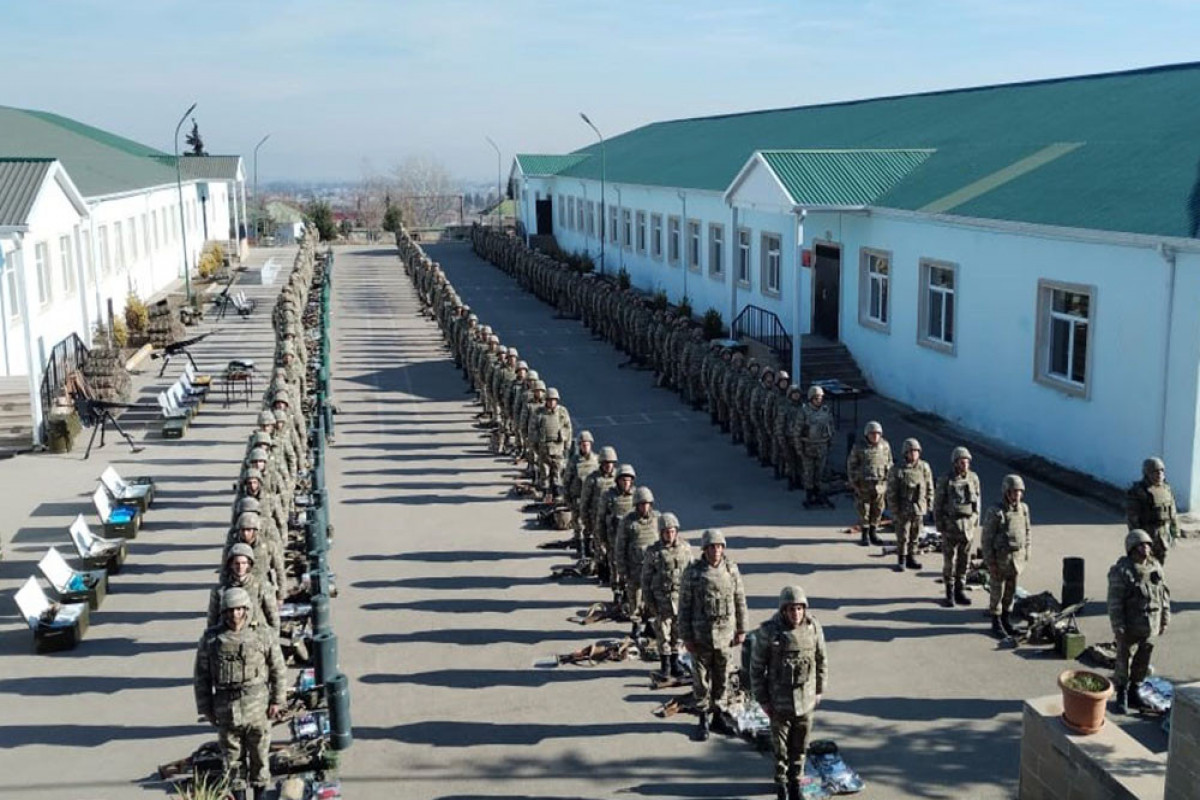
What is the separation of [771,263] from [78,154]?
2511 centimetres

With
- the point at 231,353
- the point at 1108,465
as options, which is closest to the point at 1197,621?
the point at 1108,465

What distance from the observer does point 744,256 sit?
95.2ft

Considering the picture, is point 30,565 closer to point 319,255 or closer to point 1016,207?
point 1016,207

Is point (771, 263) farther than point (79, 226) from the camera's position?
Yes

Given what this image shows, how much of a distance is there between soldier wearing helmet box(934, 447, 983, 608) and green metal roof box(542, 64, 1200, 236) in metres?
5.13

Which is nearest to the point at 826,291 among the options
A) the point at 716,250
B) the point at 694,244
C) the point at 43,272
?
the point at 716,250

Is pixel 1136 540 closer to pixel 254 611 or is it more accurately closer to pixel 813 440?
pixel 813 440

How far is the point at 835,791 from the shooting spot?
8312mm

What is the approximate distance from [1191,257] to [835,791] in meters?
9.48

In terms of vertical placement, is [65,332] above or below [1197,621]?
above

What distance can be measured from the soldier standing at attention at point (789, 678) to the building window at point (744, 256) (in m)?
21.1

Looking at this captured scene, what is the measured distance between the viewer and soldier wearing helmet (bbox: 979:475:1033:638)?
10766 mm

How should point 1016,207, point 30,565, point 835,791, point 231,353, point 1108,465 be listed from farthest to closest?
point 231,353 → point 1016,207 → point 1108,465 → point 30,565 → point 835,791

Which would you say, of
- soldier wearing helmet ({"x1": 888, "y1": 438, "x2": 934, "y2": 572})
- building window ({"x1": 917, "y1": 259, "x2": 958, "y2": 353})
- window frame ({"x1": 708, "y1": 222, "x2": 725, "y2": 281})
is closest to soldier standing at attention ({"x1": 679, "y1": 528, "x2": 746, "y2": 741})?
soldier wearing helmet ({"x1": 888, "y1": 438, "x2": 934, "y2": 572})
